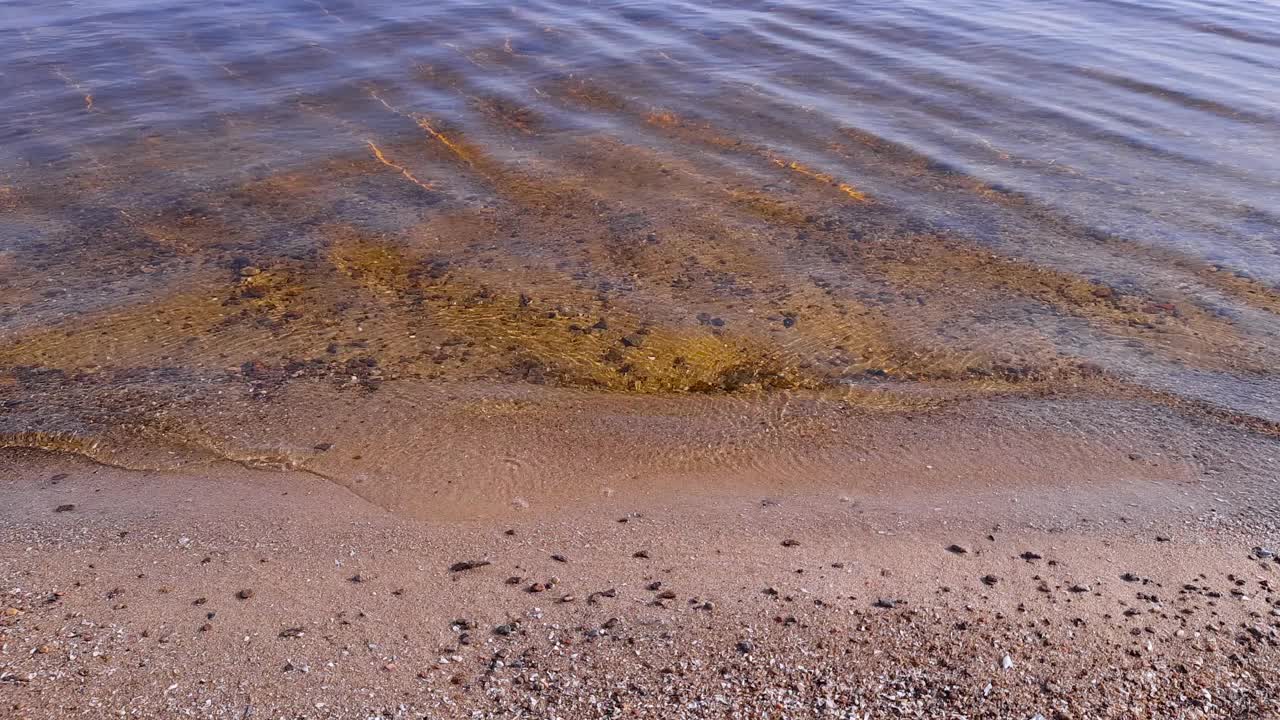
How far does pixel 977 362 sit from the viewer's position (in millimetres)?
6066

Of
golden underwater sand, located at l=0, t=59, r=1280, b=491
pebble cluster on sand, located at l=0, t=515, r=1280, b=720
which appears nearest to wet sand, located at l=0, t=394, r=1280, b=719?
pebble cluster on sand, located at l=0, t=515, r=1280, b=720

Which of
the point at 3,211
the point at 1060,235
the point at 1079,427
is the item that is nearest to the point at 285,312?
the point at 3,211

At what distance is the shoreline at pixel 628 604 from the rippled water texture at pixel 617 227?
0.82m

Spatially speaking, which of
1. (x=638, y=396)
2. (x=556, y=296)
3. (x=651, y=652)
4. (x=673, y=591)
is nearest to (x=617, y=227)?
(x=556, y=296)

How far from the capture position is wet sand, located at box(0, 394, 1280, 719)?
3.56m

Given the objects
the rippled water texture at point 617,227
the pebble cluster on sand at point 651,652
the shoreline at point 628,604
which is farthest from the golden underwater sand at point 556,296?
the pebble cluster on sand at point 651,652

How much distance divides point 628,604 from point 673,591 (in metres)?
0.21

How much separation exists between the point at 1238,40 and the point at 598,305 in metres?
11.0

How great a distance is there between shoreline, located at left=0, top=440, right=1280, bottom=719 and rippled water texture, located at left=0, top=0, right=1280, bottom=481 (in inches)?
32.3

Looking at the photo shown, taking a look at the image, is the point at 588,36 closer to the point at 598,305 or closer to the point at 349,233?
the point at 349,233

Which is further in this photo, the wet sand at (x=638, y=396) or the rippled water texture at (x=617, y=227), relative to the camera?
the rippled water texture at (x=617, y=227)

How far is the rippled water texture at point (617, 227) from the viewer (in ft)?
19.1

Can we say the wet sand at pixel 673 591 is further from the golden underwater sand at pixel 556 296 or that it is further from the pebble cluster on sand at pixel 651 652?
the golden underwater sand at pixel 556 296

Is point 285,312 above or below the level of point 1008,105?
below
